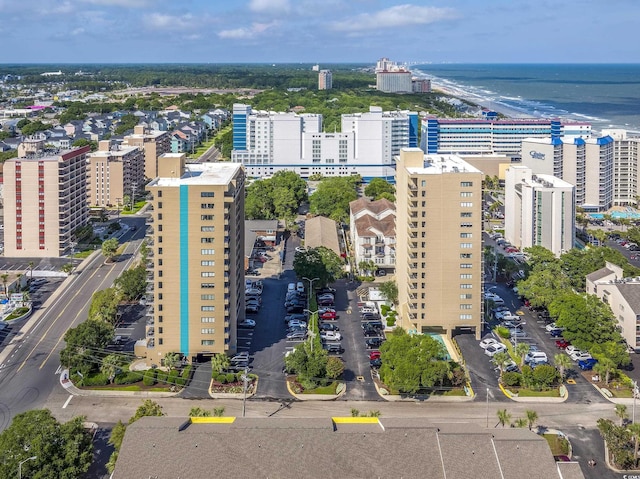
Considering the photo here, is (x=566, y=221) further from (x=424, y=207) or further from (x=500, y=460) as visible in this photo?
(x=500, y=460)

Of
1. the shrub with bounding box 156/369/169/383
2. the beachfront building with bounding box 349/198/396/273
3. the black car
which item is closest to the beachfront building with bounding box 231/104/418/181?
the beachfront building with bounding box 349/198/396/273

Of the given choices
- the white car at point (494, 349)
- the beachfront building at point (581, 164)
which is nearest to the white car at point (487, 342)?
the white car at point (494, 349)

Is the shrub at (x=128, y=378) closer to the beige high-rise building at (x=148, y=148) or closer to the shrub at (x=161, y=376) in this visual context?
the shrub at (x=161, y=376)

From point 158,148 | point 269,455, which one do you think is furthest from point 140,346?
point 158,148

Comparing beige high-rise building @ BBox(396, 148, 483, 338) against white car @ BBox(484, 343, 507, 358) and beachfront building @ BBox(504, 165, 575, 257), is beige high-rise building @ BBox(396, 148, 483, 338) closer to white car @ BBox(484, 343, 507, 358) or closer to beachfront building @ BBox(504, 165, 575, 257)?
white car @ BBox(484, 343, 507, 358)

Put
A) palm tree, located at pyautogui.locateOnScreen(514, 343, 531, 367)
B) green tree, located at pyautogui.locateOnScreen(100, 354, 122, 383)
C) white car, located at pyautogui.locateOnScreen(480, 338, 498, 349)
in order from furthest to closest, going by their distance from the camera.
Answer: white car, located at pyautogui.locateOnScreen(480, 338, 498, 349)
palm tree, located at pyautogui.locateOnScreen(514, 343, 531, 367)
green tree, located at pyautogui.locateOnScreen(100, 354, 122, 383)
